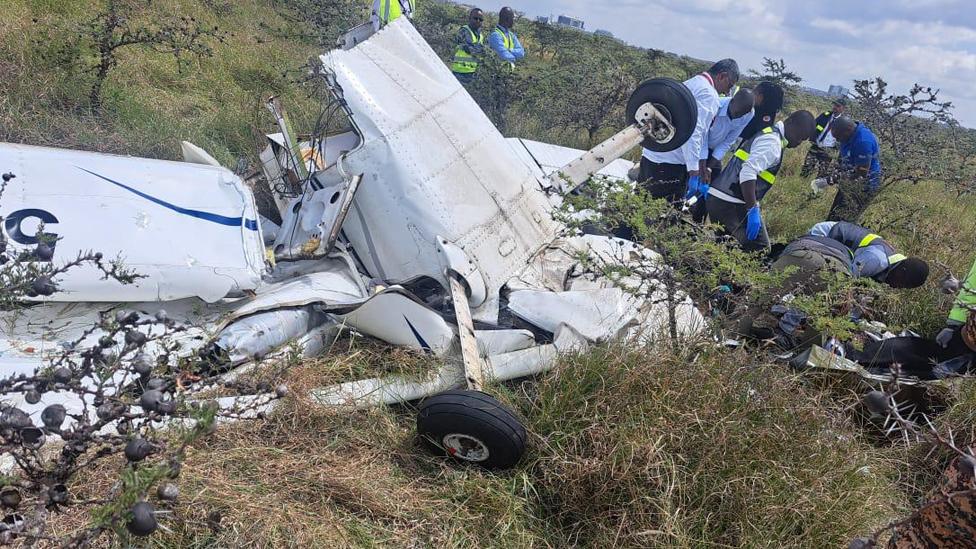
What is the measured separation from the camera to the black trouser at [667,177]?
220 inches

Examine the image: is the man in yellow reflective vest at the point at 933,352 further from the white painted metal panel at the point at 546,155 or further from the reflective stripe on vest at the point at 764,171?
the white painted metal panel at the point at 546,155

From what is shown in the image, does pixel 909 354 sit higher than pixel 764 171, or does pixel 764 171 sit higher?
pixel 764 171

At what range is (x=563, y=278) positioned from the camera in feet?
12.9

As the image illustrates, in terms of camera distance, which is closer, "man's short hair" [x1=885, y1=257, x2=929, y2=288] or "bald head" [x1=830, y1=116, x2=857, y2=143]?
"man's short hair" [x1=885, y1=257, x2=929, y2=288]

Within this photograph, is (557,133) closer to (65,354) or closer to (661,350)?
(661,350)

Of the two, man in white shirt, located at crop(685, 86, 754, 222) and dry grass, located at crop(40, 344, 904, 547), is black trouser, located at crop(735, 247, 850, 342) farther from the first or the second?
man in white shirt, located at crop(685, 86, 754, 222)

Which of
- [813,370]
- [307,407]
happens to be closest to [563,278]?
[813,370]

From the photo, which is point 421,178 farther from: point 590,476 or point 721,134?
point 721,134

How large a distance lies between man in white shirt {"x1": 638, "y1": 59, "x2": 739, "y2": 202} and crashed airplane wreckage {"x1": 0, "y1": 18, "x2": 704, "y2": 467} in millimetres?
1564

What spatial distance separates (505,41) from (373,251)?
206 inches

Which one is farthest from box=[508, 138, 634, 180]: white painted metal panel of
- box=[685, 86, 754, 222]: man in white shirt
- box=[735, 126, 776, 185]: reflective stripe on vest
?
box=[735, 126, 776, 185]: reflective stripe on vest

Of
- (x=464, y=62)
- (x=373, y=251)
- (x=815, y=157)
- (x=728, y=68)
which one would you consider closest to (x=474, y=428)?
(x=373, y=251)

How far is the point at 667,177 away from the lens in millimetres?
5660

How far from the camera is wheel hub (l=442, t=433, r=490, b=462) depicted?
2.64 meters
